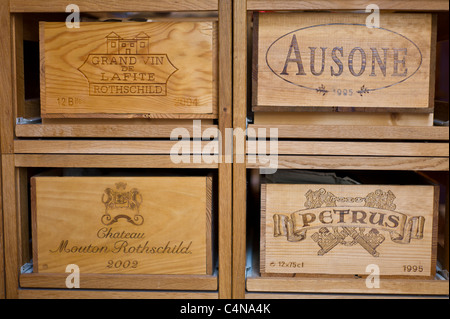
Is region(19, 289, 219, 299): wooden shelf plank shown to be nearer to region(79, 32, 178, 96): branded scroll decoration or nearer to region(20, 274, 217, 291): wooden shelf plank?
region(20, 274, 217, 291): wooden shelf plank

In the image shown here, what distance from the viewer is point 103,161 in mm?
1376

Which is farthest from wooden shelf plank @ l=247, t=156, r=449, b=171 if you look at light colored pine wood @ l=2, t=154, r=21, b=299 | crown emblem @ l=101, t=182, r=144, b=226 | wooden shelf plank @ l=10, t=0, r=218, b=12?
light colored pine wood @ l=2, t=154, r=21, b=299

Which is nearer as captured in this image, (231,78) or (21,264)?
(231,78)

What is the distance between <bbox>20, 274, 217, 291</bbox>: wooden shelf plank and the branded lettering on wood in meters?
0.54

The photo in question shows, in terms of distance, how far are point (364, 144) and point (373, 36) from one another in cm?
29

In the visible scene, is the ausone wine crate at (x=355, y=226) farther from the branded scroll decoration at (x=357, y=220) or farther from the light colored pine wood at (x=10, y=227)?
the light colored pine wood at (x=10, y=227)

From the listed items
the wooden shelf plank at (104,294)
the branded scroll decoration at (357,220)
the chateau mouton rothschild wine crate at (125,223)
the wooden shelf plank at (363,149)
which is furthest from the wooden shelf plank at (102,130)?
the wooden shelf plank at (104,294)

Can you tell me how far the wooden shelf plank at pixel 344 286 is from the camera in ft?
4.51

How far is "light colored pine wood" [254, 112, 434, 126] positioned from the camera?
137 cm

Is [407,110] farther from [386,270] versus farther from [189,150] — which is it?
[189,150]

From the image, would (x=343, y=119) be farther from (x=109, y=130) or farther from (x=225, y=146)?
(x=109, y=130)

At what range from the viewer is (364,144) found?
135cm
